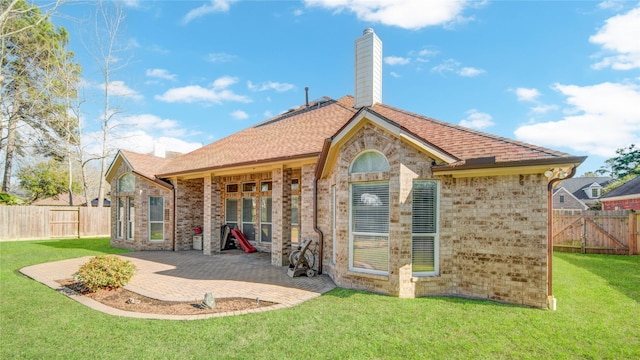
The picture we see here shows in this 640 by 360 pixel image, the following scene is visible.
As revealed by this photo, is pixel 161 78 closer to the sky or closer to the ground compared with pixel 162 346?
closer to the sky

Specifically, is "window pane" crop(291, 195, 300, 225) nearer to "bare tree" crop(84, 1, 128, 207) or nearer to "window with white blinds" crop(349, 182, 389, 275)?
"window with white blinds" crop(349, 182, 389, 275)

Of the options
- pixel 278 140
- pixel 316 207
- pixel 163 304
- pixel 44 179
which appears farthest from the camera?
pixel 44 179

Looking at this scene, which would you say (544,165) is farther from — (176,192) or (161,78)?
(161,78)

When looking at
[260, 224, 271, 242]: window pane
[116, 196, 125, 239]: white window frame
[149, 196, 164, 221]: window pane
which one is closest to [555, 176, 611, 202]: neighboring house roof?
[260, 224, 271, 242]: window pane

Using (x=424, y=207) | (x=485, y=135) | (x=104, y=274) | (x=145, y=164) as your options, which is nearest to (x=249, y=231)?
(x=104, y=274)

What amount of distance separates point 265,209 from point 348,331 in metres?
8.40

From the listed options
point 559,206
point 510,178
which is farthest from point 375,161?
point 559,206

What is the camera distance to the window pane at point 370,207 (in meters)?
7.26

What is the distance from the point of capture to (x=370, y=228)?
294 inches

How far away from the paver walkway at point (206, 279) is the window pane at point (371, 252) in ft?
3.39

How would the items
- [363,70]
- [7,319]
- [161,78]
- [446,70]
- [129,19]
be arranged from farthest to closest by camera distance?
[129,19] < [161,78] < [446,70] < [363,70] < [7,319]

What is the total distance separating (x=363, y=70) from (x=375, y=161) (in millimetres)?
3903

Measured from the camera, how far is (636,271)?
9945 mm

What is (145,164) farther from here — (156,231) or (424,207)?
(424,207)
